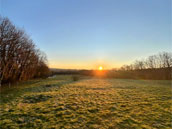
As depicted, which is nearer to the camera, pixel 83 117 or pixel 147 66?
pixel 83 117

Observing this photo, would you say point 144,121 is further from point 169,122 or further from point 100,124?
point 100,124

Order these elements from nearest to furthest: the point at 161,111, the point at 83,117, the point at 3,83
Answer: the point at 83,117
the point at 161,111
the point at 3,83

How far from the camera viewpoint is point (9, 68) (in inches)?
459

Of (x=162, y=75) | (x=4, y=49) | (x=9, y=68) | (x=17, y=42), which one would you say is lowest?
(x=162, y=75)

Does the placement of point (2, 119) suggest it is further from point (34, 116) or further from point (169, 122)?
point (169, 122)

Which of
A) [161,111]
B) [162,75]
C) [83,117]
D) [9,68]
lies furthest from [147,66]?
[9,68]

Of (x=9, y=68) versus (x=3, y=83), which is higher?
(x=9, y=68)

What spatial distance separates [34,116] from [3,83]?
426 inches

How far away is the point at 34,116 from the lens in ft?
12.7

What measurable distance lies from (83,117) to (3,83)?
12.6 m

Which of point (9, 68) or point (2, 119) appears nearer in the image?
point (2, 119)

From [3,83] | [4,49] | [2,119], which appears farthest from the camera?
[3,83]

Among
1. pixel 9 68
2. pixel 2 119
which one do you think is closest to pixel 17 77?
pixel 9 68

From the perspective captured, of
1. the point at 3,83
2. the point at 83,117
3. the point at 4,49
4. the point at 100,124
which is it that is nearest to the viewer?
the point at 100,124
